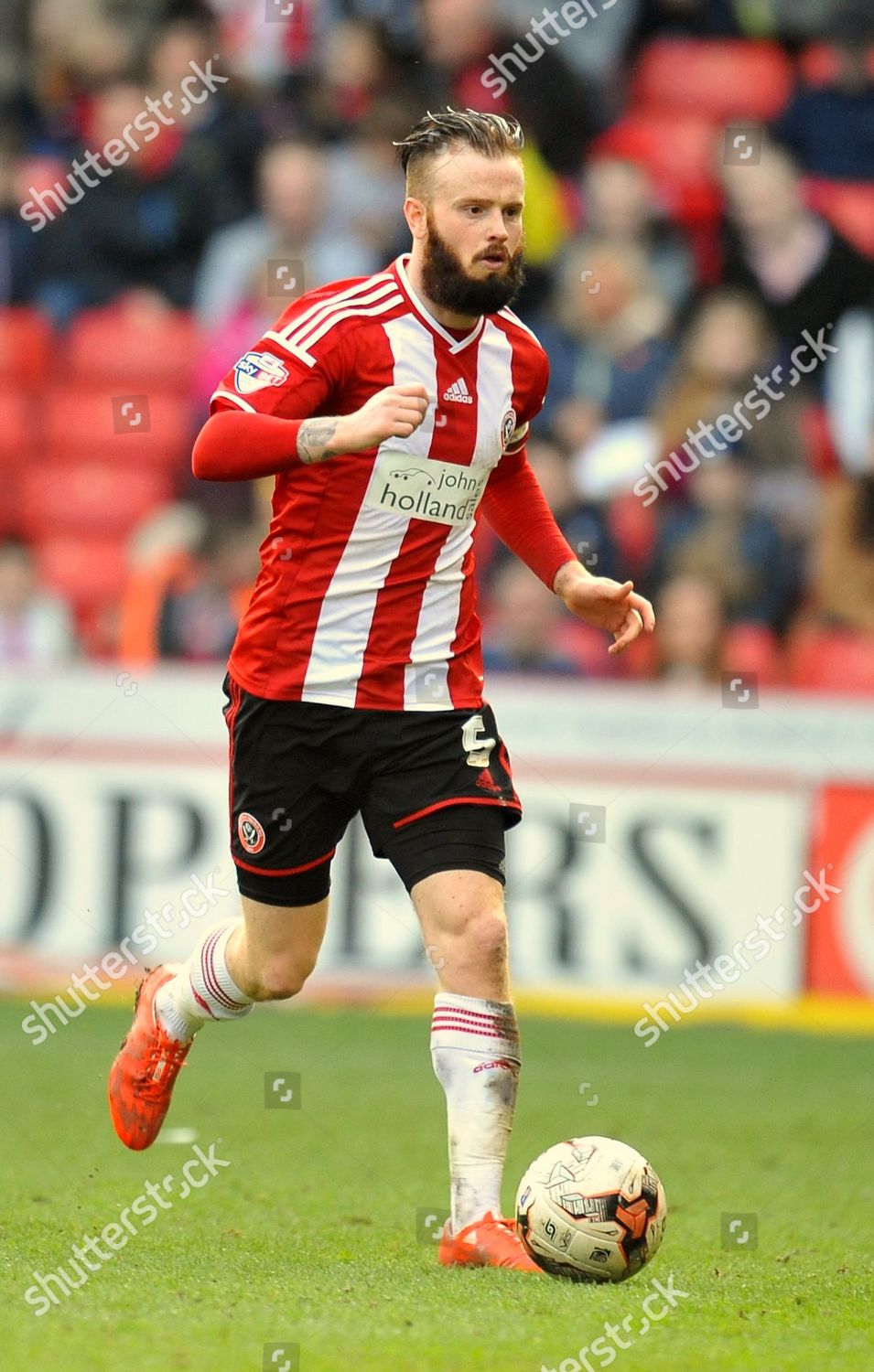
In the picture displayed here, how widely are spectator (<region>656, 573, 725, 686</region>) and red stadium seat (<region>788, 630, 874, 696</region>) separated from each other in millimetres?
550

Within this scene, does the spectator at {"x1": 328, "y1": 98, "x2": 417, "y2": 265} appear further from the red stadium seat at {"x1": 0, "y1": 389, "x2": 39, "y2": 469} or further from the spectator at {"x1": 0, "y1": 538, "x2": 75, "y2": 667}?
the spectator at {"x1": 0, "y1": 538, "x2": 75, "y2": 667}

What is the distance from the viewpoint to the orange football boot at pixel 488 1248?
4.47m

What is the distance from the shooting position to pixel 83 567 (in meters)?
11.6

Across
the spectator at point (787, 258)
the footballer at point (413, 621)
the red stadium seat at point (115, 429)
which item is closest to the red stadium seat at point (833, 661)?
the spectator at point (787, 258)

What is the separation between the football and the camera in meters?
4.32

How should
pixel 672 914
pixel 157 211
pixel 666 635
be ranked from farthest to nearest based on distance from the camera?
pixel 157 211 < pixel 666 635 < pixel 672 914

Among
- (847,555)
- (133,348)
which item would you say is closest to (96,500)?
(133,348)

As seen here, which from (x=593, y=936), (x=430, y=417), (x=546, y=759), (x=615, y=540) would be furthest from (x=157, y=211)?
(x=430, y=417)

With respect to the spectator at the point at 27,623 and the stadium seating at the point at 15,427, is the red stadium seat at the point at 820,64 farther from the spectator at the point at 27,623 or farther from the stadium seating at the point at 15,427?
the spectator at the point at 27,623

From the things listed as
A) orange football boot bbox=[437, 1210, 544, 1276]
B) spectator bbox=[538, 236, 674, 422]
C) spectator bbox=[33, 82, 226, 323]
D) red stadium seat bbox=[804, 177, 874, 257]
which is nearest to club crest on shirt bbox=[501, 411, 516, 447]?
orange football boot bbox=[437, 1210, 544, 1276]

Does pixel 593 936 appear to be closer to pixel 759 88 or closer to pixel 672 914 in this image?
pixel 672 914

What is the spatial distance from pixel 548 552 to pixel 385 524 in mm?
566

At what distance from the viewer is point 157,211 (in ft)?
40.0

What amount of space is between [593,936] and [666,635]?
1.63m
